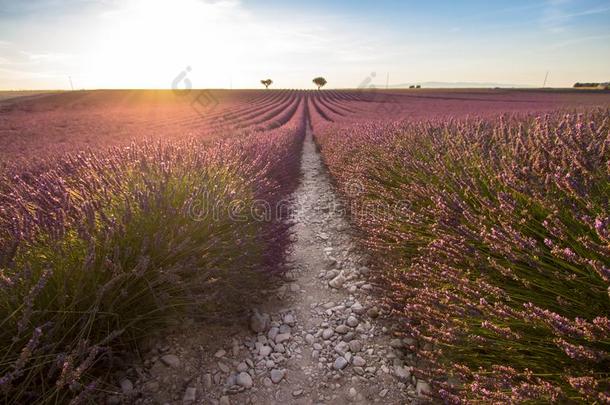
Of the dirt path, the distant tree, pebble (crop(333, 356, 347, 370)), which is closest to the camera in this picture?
the dirt path

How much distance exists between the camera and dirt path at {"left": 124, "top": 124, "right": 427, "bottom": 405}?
187 centimetres

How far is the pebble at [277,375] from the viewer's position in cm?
201

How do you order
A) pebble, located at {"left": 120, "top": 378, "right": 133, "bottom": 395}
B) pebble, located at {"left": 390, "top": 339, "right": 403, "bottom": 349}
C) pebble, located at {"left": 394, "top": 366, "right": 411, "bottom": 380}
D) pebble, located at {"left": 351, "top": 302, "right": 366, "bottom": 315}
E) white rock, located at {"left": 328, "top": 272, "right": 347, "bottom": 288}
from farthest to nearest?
white rock, located at {"left": 328, "top": 272, "right": 347, "bottom": 288}, pebble, located at {"left": 351, "top": 302, "right": 366, "bottom": 315}, pebble, located at {"left": 390, "top": 339, "right": 403, "bottom": 349}, pebble, located at {"left": 394, "top": 366, "right": 411, "bottom": 380}, pebble, located at {"left": 120, "top": 378, "right": 133, "bottom": 395}

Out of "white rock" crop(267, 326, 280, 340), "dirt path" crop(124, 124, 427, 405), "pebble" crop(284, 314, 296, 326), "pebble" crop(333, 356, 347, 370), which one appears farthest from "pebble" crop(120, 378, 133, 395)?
"pebble" crop(333, 356, 347, 370)

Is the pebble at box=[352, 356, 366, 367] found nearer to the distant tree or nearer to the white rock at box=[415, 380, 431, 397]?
the white rock at box=[415, 380, 431, 397]

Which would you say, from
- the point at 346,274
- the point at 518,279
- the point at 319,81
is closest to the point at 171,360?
the point at 346,274

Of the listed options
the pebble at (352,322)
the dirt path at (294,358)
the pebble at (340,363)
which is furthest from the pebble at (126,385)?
the pebble at (352,322)

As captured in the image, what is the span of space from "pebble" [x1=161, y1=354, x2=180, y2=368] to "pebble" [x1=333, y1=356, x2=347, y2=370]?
1039mm

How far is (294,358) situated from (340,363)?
33cm

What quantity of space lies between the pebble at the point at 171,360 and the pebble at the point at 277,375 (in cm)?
62

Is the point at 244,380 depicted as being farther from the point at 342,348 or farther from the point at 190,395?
the point at 342,348

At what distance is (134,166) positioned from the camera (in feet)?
9.47

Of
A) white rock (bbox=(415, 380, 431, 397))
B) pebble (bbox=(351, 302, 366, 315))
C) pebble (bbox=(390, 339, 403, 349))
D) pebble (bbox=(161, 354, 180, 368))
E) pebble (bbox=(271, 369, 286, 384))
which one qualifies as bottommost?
pebble (bbox=(271, 369, 286, 384))

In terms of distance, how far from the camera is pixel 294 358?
2191mm
